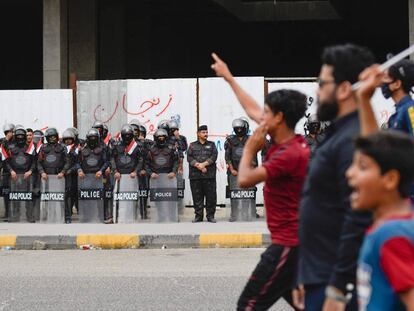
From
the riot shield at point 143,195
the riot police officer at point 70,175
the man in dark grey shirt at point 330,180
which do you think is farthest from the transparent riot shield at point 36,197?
the man in dark grey shirt at point 330,180

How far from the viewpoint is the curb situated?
48.0ft

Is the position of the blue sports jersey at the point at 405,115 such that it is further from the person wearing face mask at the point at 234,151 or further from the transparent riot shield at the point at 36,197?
the transparent riot shield at the point at 36,197

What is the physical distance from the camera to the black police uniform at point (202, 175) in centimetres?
1795

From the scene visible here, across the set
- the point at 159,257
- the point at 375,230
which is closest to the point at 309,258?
the point at 375,230

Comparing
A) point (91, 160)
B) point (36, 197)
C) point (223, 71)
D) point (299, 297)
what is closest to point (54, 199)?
point (36, 197)

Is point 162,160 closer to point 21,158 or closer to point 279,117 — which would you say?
point 21,158

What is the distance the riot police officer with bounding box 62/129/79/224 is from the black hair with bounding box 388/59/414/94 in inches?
492

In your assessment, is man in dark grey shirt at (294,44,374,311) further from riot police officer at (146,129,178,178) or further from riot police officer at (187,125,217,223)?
riot police officer at (187,125,217,223)

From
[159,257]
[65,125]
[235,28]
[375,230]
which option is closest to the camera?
[375,230]

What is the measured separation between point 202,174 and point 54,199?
289cm

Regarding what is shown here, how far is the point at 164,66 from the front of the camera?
41.3 metres

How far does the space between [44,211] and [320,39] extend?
31.3m

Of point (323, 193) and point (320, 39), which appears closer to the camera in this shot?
point (323, 193)

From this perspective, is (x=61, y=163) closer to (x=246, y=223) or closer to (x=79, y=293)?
(x=246, y=223)
